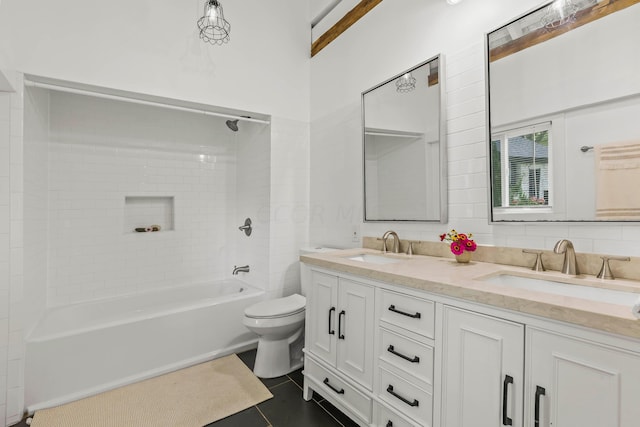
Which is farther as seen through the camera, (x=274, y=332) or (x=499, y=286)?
(x=274, y=332)

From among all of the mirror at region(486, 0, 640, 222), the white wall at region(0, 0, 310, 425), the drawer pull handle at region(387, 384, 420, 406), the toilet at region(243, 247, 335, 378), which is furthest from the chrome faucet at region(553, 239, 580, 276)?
the white wall at region(0, 0, 310, 425)

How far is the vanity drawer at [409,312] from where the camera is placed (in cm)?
124

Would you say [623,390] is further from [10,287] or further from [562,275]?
[10,287]

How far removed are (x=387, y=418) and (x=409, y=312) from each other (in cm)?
55

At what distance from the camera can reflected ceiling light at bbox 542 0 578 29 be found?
1311mm

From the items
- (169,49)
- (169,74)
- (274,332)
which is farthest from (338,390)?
(169,49)

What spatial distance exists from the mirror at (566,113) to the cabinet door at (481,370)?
26.9 inches

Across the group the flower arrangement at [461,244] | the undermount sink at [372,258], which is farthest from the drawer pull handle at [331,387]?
the flower arrangement at [461,244]

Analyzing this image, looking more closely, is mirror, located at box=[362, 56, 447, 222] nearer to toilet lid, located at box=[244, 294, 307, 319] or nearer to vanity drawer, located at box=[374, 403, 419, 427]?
toilet lid, located at box=[244, 294, 307, 319]

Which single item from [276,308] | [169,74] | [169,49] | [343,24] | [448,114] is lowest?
[276,308]

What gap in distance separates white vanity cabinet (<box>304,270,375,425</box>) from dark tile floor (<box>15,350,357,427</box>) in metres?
0.09

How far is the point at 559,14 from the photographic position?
1.35 metres

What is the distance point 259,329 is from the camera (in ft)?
7.09

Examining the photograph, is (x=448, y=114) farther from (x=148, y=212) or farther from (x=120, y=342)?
(x=148, y=212)
